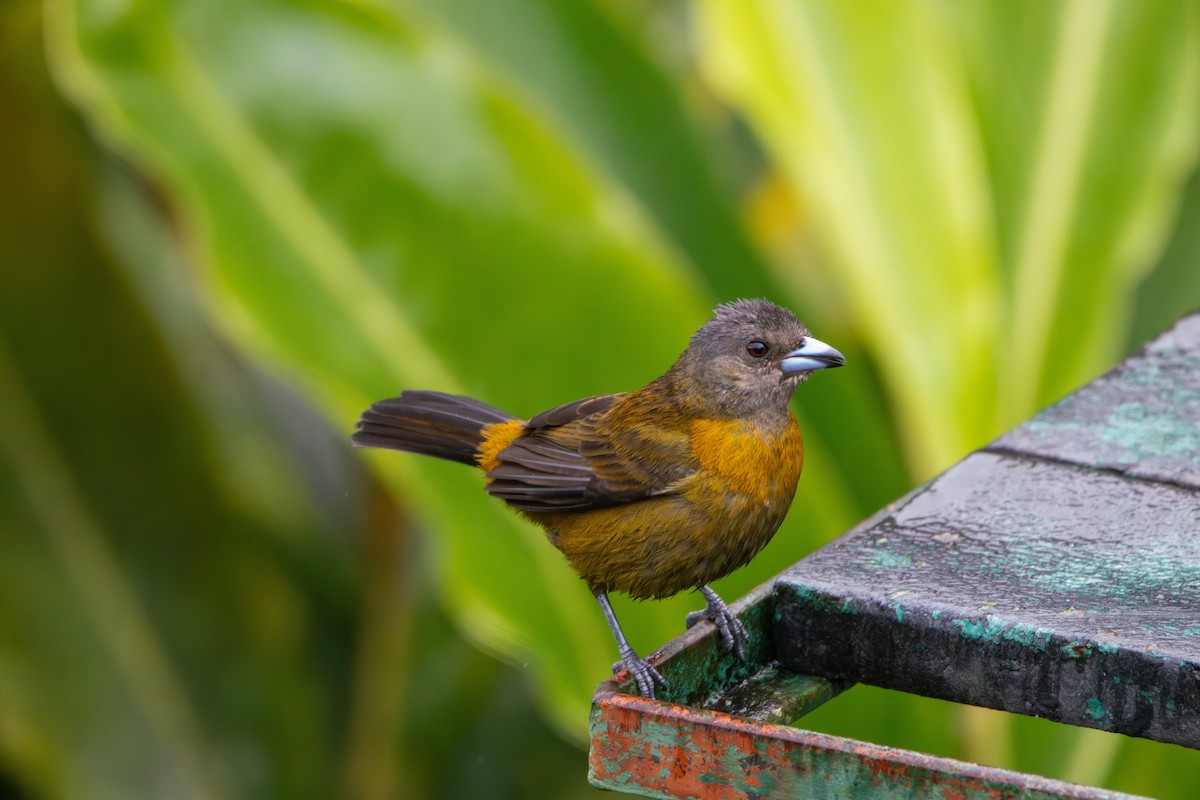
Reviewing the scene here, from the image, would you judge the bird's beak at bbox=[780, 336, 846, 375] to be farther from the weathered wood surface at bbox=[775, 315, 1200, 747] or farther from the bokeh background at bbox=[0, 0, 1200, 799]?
the bokeh background at bbox=[0, 0, 1200, 799]

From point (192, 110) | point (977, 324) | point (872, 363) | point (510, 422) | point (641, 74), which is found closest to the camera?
point (510, 422)

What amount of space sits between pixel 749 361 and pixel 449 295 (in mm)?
1306

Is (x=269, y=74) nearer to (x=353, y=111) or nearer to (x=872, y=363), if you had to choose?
(x=353, y=111)

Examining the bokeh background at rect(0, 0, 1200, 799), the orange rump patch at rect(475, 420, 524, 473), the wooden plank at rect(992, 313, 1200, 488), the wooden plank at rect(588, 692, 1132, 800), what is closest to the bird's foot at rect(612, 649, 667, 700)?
the wooden plank at rect(588, 692, 1132, 800)

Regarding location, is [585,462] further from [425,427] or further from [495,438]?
[425,427]

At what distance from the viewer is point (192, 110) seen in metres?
4.16

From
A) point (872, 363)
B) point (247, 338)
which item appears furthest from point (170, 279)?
point (872, 363)

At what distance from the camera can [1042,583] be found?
2.24 meters

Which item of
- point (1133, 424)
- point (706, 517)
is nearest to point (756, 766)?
point (706, 517)

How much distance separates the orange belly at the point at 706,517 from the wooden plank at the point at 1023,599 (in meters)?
0.37

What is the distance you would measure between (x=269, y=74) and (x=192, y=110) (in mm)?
249

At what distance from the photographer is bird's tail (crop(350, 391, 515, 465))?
3.41 metres

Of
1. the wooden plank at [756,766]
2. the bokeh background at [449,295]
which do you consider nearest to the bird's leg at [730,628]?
the wooden plank at [756,766]

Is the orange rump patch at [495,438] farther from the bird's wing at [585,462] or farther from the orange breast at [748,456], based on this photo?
the orange breast at [748,456]
